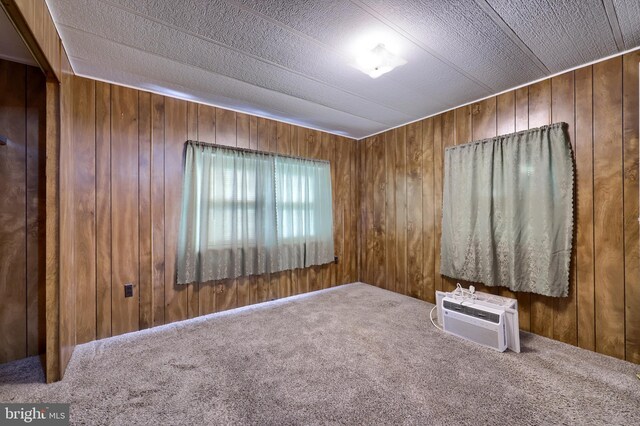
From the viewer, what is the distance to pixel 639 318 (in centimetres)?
180

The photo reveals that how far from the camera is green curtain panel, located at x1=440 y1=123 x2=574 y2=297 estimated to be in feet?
6.89

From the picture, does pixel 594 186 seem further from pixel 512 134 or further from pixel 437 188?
pixel 437 188

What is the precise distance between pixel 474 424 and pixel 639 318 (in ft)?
5.05

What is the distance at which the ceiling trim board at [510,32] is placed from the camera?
1.44 metres

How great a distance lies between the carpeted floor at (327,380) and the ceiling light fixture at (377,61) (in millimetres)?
2086

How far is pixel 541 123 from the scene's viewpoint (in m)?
2.23

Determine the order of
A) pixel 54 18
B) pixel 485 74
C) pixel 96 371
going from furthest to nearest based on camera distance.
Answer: pixel 485 74
pixel 96 371
pixel 54 18

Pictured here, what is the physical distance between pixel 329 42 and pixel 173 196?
1944mm

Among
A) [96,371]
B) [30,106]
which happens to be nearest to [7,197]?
[30,106]

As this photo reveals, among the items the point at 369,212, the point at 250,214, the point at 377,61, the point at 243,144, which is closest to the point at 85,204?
the point at 250,214

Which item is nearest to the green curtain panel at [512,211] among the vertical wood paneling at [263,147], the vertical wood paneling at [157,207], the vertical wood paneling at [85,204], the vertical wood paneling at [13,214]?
the vertical wood paneling at [263,147]

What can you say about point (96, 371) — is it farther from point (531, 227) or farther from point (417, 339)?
point (531, 227)

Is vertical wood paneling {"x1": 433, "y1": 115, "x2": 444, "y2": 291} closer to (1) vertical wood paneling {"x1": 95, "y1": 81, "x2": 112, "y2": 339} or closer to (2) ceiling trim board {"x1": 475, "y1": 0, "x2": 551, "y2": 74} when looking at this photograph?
(2) ceiling trim board {"x1": 475, "y1": 0, "x2": 551, "y2": 74}

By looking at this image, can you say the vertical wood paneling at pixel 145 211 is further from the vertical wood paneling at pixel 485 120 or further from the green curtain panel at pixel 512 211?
the vertical wood paneling at pixel 485 120
